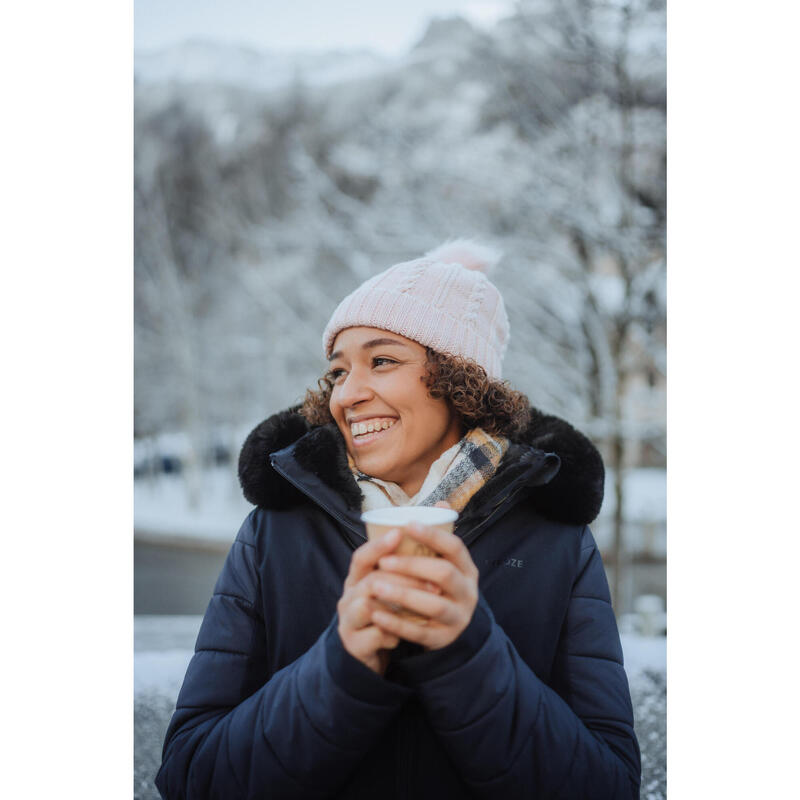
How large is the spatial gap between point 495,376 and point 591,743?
609 mm

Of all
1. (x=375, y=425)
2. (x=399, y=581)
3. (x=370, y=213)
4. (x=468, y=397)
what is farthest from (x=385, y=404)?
(x=370, y=213)

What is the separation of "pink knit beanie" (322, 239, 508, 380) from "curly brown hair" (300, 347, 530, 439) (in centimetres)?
2

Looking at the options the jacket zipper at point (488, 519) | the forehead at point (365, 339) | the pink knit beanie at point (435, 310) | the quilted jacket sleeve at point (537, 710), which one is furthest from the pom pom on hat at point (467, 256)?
the quilted jacket sleeve at point (537, 710)

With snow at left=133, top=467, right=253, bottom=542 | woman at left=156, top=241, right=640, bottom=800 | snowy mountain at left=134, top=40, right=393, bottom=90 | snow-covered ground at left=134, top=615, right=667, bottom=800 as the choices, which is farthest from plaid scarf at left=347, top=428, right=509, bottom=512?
snowy mountain at left=134, top=40, right=393, bottom=90

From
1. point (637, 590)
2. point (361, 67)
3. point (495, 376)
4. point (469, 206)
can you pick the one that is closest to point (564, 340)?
point (469, 206)

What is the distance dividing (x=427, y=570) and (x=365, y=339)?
0.45 meters

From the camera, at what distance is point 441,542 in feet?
2.63

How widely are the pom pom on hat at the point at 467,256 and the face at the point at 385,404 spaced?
0.89 ft

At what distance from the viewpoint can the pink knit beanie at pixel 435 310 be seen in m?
1.11

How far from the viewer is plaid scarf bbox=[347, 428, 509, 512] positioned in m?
1.09

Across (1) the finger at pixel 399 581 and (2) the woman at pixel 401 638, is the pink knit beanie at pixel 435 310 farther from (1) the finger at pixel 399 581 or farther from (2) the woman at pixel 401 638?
(1) the finger at pixel 399 581

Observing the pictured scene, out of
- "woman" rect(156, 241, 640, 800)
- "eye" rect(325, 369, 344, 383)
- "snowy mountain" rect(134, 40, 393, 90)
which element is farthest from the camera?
"snowy mountain" rect(134, 40, 393, 90)

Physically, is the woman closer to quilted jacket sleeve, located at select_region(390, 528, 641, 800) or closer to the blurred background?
quilted jacket sleeve, located at select_region(390, 528, 641, 800)

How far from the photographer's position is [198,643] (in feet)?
3.61
